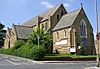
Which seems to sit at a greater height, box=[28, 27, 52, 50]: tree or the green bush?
box=[28, 27, 52, 50]: tree

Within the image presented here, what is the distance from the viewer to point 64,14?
224ft

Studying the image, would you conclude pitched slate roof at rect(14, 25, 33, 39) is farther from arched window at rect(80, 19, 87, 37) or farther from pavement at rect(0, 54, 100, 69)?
pavement at rect(0, 54, 100, 69)

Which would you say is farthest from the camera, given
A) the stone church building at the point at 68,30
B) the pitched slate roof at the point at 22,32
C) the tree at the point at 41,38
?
the pitched slate roof at the point at 22,32

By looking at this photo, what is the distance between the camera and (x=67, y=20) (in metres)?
61.2

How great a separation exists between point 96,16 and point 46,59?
52.0 feet

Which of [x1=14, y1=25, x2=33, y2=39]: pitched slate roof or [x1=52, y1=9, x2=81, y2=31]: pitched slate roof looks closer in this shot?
[x1=52, y1=9, x2=81, y2=31]: pitched slate roof

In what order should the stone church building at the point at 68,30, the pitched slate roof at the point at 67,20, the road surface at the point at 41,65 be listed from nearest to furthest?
1. the road surface at the point at 41,65
2. the stone church building at the point at 68,30
3. the pitched slate roof at the point at 67,20

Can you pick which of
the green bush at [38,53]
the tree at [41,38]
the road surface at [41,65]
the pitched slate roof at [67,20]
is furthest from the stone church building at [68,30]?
the road surface at [41,65]

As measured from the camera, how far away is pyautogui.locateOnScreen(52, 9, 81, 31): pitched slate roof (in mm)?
58537

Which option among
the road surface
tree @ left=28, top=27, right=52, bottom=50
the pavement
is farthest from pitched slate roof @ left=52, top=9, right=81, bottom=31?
the road surface

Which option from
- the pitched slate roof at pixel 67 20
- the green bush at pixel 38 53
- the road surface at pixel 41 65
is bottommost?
the road surface at pixel 41 65

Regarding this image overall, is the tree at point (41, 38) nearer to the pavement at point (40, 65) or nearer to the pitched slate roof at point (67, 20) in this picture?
the pitched slate roof at point (67, 20)

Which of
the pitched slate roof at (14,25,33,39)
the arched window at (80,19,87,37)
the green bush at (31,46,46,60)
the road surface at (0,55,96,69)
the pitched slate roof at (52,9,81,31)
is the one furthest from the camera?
the pitched slate roof at (14,25,33,39)

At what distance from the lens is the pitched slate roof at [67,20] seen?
192ft
